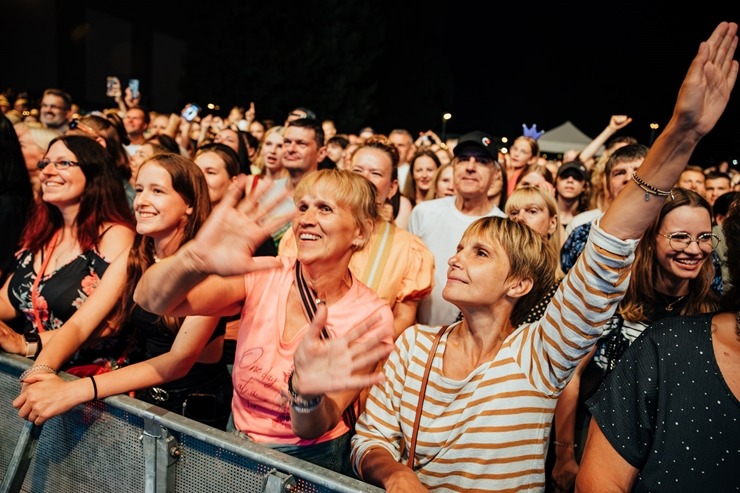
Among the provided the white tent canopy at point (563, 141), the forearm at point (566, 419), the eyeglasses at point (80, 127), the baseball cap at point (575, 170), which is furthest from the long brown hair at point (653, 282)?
the white tent canopy at point (563, 141)

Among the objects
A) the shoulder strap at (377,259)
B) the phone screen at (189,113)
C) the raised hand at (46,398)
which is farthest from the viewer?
the phone screen at (189,113)

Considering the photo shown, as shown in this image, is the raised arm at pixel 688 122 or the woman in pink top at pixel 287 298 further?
the woman in pink top at pixel 287 298

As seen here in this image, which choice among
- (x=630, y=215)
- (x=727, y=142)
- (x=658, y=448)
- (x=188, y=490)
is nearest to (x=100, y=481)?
(x=188, y=490)

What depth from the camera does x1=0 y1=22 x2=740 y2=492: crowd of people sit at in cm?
143

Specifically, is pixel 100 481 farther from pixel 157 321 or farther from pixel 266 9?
pixel 266 9

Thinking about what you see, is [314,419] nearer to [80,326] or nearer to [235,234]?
[235,234]

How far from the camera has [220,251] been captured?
5.02 ft

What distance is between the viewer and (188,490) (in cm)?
177

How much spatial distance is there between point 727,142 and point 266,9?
18386mm

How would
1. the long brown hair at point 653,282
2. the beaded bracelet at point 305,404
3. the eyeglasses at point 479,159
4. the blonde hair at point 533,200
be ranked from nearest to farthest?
1. the beaded bracelet at point 305,404
2. the long brown hair at point 653,282
3. the blonde hair at point 533,200
4. the eyeglasses at point 479,159

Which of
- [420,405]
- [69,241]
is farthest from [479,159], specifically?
[69,241]

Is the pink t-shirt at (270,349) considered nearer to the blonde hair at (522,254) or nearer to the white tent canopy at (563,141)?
the blonde hair at (522,254)

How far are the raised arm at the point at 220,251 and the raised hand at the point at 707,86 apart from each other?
1050mm

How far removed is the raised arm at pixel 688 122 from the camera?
1349mm
